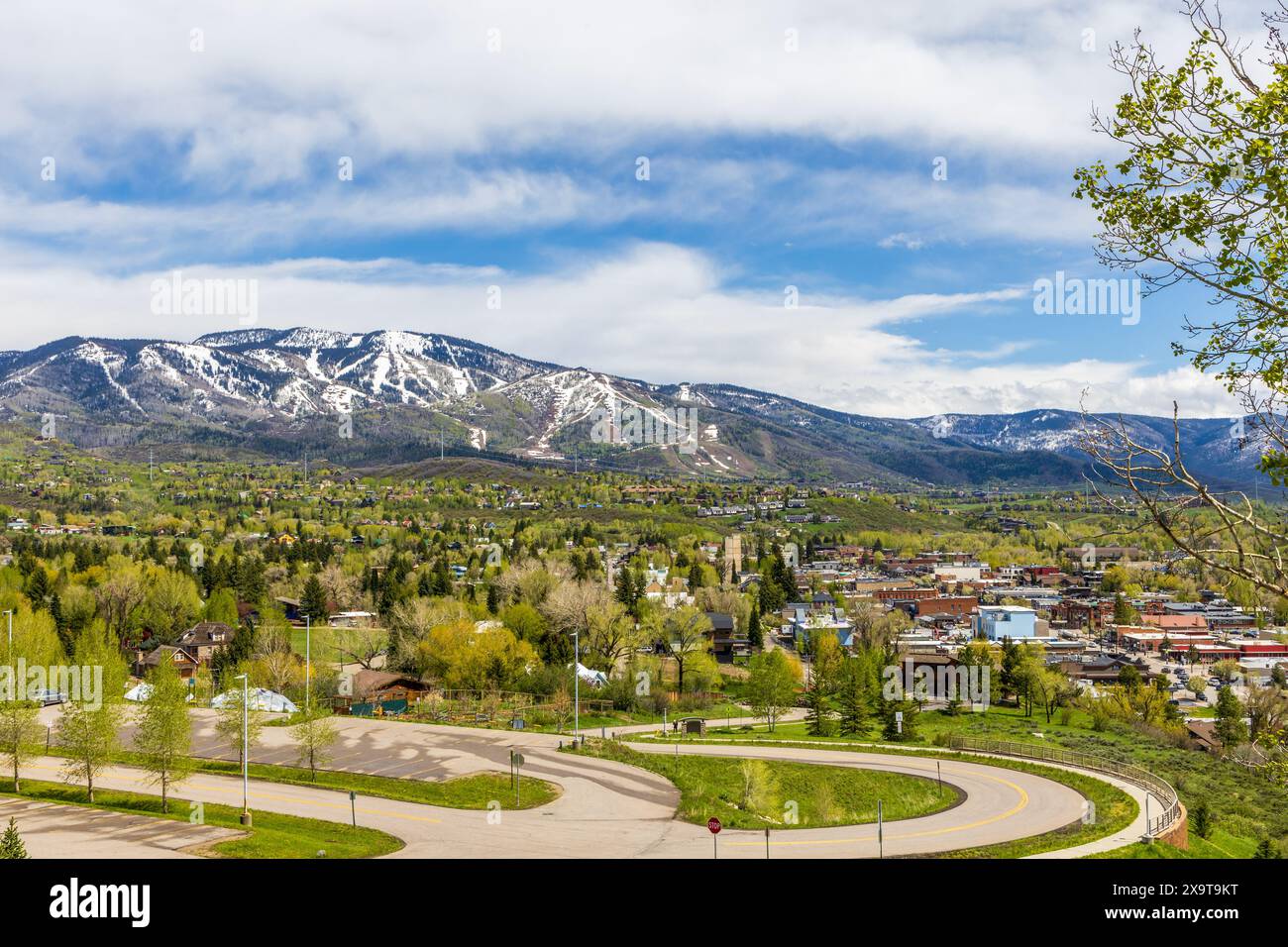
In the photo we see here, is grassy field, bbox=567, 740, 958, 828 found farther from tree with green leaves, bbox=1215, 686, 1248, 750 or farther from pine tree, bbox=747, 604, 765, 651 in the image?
pine tree, bbox=747, 604, 765, 651

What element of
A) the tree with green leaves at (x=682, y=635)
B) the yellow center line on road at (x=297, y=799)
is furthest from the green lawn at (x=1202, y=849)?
the tree with green leaves at (x=682, y=635)

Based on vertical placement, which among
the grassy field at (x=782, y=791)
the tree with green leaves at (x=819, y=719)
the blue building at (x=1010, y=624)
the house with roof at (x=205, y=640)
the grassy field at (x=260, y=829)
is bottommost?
the blue building at (x=1010, y=624)

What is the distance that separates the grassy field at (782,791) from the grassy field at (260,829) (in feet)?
Answer: 32.5

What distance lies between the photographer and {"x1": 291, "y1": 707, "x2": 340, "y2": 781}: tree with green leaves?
3294 centimetres

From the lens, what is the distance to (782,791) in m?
34.3

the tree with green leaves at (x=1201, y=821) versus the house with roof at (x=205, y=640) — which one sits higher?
the house with roof at (x=205, y=640)

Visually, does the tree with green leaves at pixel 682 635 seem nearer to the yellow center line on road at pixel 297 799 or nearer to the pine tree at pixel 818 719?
the pine tree at pixel 818 719

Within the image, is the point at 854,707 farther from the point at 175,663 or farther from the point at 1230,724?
the point at 175,663

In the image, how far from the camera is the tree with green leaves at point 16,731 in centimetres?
2980

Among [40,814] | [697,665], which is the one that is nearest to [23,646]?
[40,814]

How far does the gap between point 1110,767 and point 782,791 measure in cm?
1310

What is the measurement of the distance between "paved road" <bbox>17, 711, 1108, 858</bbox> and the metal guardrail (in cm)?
244

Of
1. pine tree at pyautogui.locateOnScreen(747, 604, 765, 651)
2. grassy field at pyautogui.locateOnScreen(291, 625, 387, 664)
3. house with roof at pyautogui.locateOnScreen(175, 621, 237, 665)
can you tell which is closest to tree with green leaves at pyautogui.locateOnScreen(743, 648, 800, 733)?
pine tree at pyautogui.locateOnScreen(747, 604, 765, 651)
